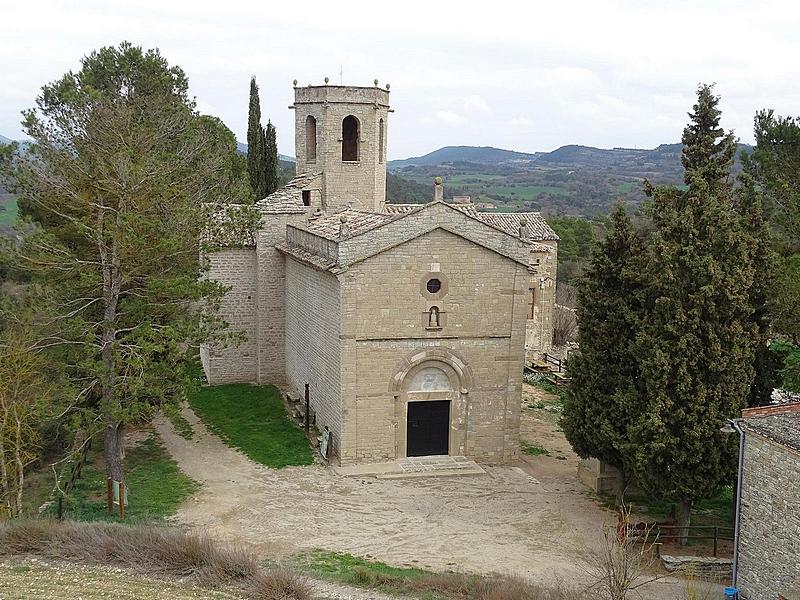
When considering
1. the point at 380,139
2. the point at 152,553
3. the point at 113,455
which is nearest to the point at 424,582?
the point at 152,553

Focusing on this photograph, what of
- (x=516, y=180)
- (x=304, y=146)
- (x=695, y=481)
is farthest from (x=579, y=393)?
(x=516, y=180)

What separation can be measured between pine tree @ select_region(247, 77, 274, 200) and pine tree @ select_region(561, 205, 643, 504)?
977 inches

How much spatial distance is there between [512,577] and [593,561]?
198cm

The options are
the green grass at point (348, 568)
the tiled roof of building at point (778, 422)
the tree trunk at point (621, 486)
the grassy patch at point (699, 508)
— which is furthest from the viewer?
the tree trunk at point (621, 486)

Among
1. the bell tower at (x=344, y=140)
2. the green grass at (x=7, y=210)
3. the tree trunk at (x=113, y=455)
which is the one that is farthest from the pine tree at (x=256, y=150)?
the green grass at (x=7, y=210)

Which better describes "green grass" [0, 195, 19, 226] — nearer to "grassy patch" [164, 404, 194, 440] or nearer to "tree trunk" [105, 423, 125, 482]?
"grassy patch" [164, 404, 194, 440]

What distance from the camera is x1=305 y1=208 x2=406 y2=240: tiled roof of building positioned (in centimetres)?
2052

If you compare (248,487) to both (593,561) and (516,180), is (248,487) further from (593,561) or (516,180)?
(516,180)

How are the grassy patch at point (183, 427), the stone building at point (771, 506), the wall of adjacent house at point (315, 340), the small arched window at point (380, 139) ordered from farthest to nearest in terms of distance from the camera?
the small arched window at point (380, 139) → the grassy patch at point (183, 427) → the wall of adjacent house at point (315, 340) → the stone building at point (771, 506)

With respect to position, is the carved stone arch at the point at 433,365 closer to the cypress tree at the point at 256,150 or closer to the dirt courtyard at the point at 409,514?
the dirt courtyard at the point at 409,514

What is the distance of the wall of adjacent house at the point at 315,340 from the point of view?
69.5ft

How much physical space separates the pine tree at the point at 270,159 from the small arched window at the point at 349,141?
1220 cm

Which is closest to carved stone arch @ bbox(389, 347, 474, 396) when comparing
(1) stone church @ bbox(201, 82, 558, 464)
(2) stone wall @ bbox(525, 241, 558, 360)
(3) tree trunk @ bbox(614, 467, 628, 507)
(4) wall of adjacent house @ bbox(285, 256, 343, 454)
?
(1) stone church @ bbox(201, 82, 558, 464)

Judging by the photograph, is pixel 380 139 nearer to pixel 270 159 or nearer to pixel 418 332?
pixel 418 332
